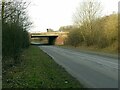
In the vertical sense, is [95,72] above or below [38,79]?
below

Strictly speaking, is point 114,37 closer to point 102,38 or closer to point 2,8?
point 102,38

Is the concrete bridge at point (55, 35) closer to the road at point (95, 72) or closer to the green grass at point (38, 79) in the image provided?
the road at point (95, 72)

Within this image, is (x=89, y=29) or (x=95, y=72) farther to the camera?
(x=89, y=29)

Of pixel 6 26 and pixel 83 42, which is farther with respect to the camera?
pixel 83 42

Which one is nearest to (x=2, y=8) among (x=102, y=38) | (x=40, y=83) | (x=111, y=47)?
(x=40, y=83)

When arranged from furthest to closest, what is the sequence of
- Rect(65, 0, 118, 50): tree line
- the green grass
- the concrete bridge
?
the concrete bridge < Rect(65, 0, 118, 50): tree line < the green grass

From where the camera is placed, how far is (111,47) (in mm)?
54188

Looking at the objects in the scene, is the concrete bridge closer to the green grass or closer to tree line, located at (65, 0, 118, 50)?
tree line, located at (65, 0, 118, 50)

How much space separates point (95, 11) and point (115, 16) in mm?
23208

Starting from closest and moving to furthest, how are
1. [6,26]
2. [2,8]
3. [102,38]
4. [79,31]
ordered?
[6,26]
[2,8]
[102,38]
[79,31]

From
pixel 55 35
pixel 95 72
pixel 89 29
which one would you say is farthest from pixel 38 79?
pixel 55 35

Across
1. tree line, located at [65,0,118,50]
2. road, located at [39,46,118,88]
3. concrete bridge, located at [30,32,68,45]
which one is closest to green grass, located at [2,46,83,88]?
road, located at [39,46,118,88]

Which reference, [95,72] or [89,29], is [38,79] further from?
[89,29]

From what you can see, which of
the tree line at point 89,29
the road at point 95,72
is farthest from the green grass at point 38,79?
the tree line at point 89,29
